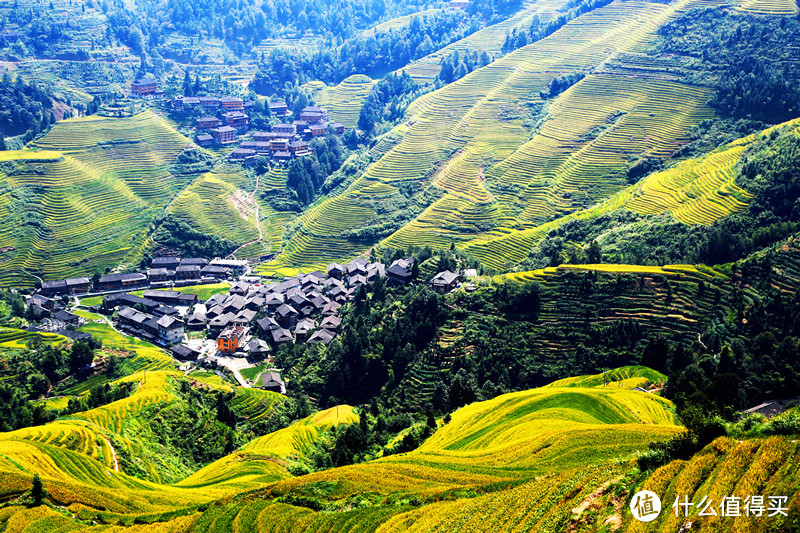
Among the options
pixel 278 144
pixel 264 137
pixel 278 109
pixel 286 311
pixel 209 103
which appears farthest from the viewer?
pixel 278 109

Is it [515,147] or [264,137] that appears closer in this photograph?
[515,147]

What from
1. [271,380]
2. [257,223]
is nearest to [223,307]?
[271,380]

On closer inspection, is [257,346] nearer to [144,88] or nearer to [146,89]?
[144,88]

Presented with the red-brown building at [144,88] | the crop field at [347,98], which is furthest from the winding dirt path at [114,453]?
the red-brown building at [144,88]

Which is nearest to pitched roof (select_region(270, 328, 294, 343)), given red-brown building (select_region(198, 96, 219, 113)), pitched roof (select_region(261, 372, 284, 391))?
pitched roof (select_region(261, 372, 284, 391))

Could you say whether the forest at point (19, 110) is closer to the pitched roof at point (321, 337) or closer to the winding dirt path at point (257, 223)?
the winding dirt path at point (257, 223)

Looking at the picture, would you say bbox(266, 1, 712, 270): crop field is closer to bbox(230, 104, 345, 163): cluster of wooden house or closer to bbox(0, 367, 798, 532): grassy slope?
bbox(230, 104, 345, 163): cluster of wooden house
